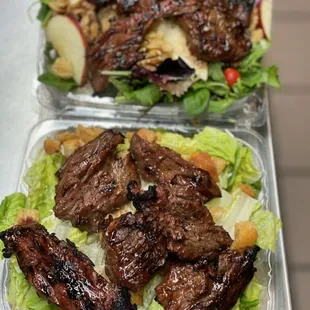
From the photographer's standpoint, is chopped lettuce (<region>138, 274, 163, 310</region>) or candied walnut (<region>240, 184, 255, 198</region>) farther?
candied walnut (<region>240, 184, 255, 198</region>)

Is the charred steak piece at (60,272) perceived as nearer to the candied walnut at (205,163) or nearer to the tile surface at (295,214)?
the candied walnut at (205,163)

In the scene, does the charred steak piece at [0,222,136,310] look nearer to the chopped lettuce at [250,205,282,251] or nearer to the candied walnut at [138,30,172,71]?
the chopped lettuce at [250,205,282,251]

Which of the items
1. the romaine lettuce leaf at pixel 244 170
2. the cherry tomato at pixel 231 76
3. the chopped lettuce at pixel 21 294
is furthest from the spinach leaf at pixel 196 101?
the chopped lettuce at pixel 21 294

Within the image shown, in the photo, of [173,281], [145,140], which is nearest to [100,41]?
[145,140]

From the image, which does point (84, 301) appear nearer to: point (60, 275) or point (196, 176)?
point (60, 275)

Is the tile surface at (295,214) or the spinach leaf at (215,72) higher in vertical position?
the spinach leaf at (215,72)

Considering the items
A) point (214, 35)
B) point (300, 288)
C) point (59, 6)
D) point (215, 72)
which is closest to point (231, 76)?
point (215, 72)

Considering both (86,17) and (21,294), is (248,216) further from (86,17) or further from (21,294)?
(86,17)

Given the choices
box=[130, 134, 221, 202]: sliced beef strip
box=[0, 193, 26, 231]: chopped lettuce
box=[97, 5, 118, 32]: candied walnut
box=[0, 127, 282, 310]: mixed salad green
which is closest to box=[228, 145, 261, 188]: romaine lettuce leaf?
box=[0, 127, 282, 310]: mixed salad green
